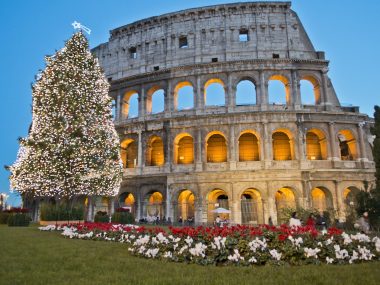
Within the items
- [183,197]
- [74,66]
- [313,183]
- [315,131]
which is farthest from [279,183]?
[74,66]

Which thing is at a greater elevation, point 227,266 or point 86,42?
point 86,42

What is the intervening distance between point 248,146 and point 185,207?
8.14 meters

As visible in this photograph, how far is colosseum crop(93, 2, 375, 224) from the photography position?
25250 millimetres

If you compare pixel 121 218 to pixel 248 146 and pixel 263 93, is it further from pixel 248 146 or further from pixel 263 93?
pixel 263 93

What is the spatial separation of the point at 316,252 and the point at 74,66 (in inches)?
700

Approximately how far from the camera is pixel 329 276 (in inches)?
233

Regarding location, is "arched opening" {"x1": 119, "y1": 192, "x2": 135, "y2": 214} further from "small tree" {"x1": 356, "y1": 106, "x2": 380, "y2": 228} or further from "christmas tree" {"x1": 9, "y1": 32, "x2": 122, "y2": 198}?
"small tree" {"x1": 356, "y1": 106, "x2": 380, "y2": 228}

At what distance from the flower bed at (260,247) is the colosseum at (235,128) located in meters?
16.6

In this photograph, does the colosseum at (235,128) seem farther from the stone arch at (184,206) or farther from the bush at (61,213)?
the bush at (61,213)

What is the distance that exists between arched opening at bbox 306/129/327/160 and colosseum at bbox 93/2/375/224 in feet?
0.30

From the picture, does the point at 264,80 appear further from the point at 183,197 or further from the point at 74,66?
the point at 74,66

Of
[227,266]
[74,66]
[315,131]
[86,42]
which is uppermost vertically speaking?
[86,42]

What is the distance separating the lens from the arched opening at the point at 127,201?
2911 cm

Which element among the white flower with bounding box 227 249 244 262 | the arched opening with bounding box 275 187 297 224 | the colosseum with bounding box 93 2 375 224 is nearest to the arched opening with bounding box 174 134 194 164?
the colosseum with bounding box 93 2 375 224
